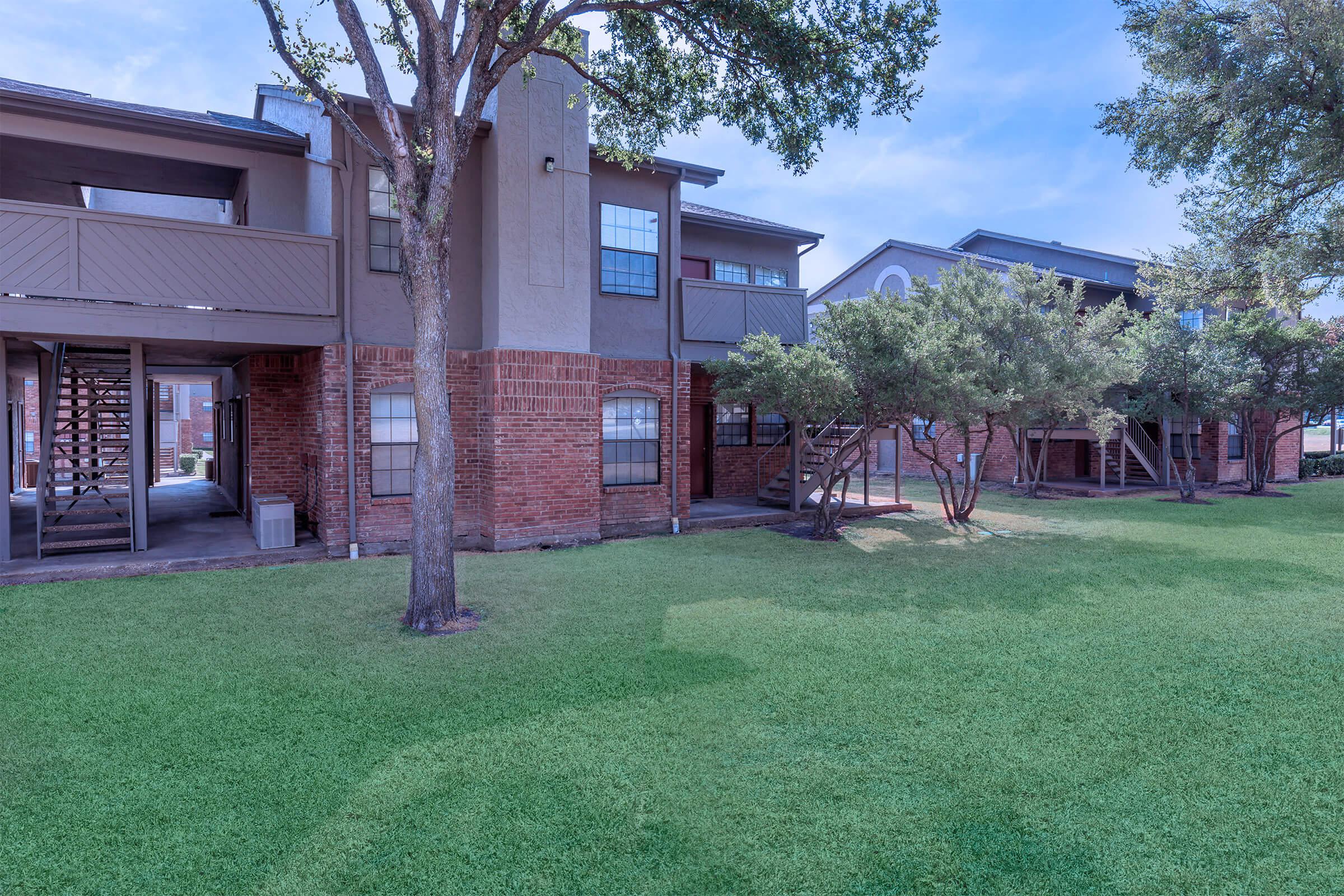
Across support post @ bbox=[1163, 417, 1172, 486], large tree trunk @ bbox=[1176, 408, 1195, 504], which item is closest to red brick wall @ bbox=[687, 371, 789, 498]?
large tree trunk @ bbox=[1176, 408, 1195, 504]

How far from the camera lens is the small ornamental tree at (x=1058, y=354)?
12.9m

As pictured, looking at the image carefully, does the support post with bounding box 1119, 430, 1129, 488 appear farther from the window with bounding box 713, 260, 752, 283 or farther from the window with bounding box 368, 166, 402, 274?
the window with bounding box 368, 166, 402, 274

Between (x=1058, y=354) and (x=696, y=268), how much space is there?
24.8ft

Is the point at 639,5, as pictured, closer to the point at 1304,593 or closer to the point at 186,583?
the point at 186,583

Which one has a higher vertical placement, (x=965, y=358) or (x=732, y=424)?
(x=965, y=358)

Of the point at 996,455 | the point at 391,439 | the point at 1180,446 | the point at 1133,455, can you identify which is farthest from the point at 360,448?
the point at 1180,446

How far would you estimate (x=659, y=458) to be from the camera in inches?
495

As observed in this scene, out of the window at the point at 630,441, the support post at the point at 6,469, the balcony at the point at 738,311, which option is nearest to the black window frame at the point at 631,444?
the window at the point at 630,441

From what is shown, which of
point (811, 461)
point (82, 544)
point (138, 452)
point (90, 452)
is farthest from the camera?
point (811, 461)

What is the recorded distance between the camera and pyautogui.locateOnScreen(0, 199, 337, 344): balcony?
326 inches

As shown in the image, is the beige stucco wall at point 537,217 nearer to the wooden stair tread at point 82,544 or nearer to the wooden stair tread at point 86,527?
the wooden stair tread at point 86,527

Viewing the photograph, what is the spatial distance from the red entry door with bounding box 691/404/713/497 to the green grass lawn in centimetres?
778

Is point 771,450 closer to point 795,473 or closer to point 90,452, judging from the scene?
point 795,473

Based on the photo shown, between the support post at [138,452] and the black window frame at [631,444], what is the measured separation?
6536 millimetres
